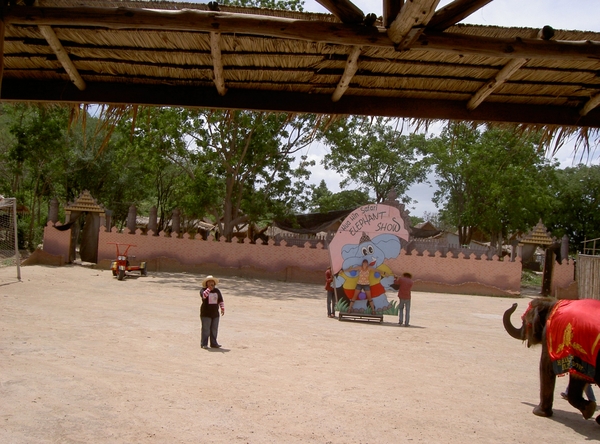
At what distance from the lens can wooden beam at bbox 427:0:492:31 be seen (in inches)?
119

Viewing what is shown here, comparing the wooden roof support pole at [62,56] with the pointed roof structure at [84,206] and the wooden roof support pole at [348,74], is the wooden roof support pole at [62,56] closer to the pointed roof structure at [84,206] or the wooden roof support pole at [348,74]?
the wooden roof support pole at [348,74]

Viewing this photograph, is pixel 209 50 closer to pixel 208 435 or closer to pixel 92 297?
pixel 208 435

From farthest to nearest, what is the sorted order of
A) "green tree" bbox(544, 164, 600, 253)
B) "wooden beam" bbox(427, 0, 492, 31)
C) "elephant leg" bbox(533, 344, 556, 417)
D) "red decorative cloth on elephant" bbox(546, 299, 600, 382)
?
"green tree" bbox(544, 164, 600, 253)
"elephant leg" bbox(533, 344, 556, 417)
"red decorative cloth on elephant" bbox(546, 299, 600, 382)
"wooden beam" bbox(427, 0, 492, 31)

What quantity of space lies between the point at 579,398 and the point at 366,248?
26.7 ft

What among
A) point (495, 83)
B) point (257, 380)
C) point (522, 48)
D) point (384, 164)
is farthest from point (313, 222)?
point (522, 48)

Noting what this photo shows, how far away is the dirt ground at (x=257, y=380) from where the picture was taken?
5.39m

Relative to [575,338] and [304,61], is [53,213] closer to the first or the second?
[575,338]

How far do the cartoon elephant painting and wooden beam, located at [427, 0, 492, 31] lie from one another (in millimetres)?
10960

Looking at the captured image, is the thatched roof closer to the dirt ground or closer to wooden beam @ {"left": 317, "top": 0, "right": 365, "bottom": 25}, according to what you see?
wooden beam @ {"left": 317, "top": 0, "right": 365, "bottom": 25}

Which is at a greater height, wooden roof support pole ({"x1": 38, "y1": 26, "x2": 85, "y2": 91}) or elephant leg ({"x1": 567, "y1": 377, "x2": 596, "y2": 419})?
wooden roof support pole ({"x1": 38, "y1": 26, "x2": 85, "y2": 91})

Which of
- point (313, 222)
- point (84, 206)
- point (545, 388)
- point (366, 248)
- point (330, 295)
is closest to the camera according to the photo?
point (545, 388)

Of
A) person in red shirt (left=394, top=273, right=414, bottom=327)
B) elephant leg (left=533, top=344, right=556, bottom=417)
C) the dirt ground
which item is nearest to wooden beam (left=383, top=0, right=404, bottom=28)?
the dirt ground

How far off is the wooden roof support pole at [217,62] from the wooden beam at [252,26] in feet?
0.45

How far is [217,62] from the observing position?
3596 mm
